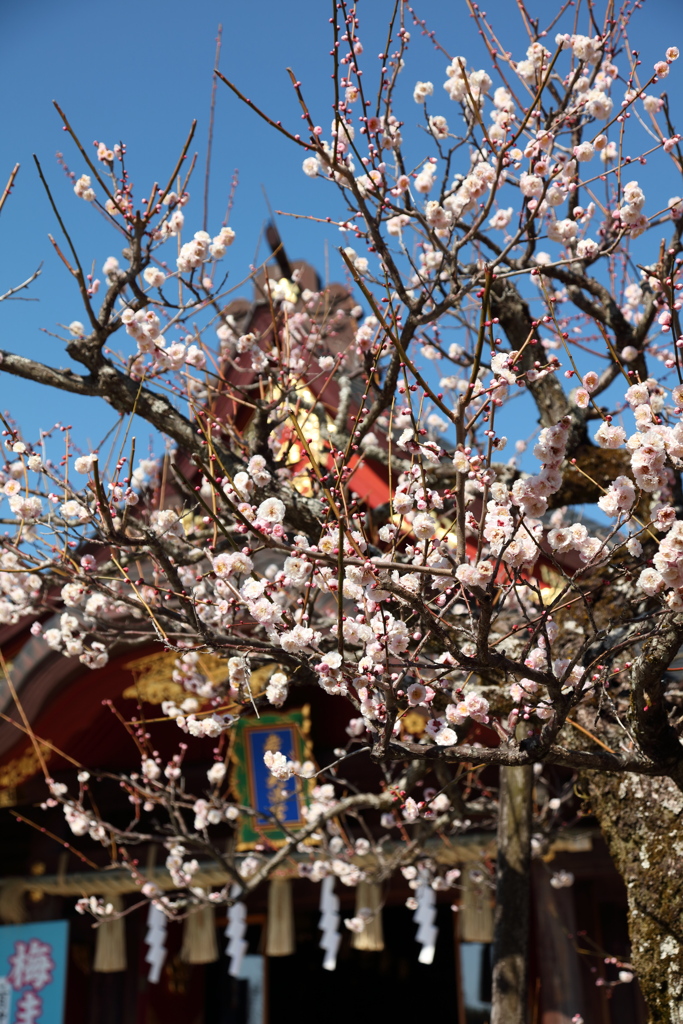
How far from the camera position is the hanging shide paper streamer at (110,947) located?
8667mm

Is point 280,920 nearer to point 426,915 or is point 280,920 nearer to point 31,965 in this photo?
point 426,915

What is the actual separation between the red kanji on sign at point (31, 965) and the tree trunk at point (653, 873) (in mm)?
6553

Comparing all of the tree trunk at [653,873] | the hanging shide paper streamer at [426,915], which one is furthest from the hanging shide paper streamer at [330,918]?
the tree trunk at [653,873]

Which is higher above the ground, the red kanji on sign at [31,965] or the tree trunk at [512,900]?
the tree trunk at [512,900]

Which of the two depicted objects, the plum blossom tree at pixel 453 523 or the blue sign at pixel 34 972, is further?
the blue sign at pixel 34 972

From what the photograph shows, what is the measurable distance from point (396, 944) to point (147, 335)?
11.2 m

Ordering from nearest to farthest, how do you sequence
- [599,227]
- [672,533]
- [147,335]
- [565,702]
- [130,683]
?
[672,533] < [565,702] < [147,335] < [599,227] < [130,683]

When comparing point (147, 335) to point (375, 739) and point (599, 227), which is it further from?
point (599, 227)

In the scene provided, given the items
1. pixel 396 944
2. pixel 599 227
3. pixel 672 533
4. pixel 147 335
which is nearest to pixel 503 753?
pixel 672 533

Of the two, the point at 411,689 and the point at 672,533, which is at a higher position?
the point at 672,533

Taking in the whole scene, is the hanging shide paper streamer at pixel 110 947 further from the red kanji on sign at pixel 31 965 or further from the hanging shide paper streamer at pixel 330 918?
the hanging shide paper streamer at pixel 330 918

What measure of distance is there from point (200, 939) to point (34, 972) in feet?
5.53

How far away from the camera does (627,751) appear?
336 cm

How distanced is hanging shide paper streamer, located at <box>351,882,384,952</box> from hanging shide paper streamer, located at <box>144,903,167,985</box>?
82.9 inches
